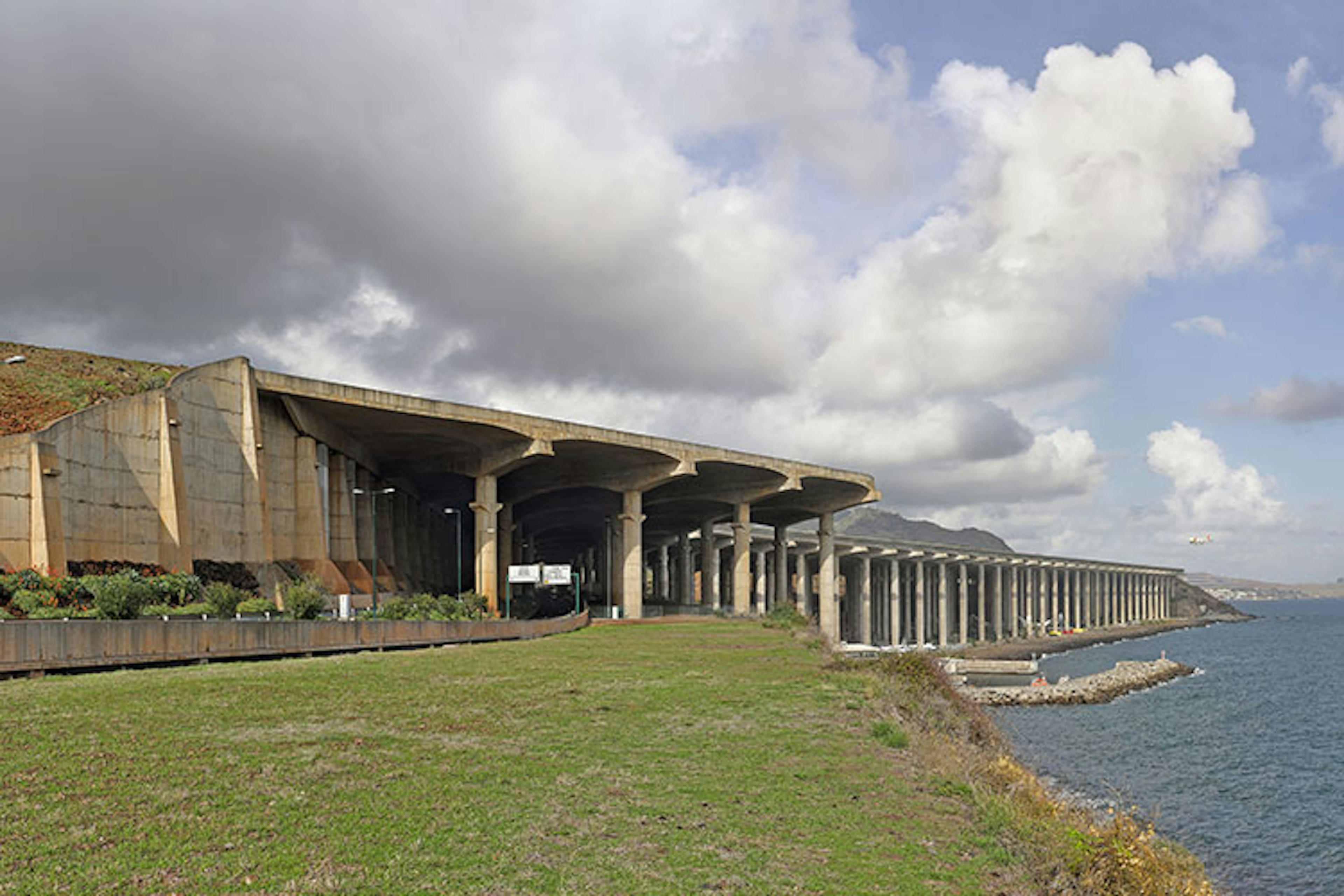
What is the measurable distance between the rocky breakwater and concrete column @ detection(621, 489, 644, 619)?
2800 cm

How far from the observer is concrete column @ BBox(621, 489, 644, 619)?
285ft

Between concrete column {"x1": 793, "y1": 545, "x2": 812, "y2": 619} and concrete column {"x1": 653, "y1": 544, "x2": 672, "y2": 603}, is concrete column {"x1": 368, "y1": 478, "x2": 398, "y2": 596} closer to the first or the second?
concrete column {"x1": 793, "y1": 545, "x2": 812, "y2": 619}

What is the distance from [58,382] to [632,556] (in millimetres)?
48463

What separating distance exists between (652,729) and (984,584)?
174 m

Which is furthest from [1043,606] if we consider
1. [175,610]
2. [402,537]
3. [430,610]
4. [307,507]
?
[175,610]

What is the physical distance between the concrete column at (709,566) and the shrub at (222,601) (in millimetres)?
68053

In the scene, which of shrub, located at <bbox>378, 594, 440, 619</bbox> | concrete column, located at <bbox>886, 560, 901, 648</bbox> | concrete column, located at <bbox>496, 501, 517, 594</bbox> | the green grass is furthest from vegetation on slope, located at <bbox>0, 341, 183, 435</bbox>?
concrete column, located at <bbox>886, 560, 901, 648</bbox>

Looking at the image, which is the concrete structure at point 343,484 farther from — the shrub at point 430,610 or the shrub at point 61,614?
the shrub at point 430,610

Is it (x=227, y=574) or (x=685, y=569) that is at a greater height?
(x=227, y=574)

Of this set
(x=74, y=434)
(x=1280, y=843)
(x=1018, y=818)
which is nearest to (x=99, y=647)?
(x=74, y=434)

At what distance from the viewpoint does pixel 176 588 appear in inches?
1655

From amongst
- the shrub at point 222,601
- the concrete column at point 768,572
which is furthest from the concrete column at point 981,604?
the shrub at point 222,601

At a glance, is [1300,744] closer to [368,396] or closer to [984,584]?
[368,396]

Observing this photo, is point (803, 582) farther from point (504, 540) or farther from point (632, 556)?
point (632, 556)
